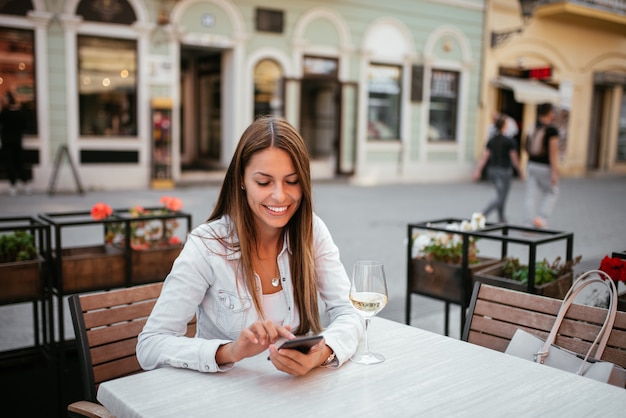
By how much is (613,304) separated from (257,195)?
1.27 metres

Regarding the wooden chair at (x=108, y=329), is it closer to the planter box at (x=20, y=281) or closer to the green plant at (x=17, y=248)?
the planter box at (x=20, y=281)

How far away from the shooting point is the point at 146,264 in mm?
3908

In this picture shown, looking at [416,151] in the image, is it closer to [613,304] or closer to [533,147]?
[533,147]

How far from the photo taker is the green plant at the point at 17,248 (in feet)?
11.5

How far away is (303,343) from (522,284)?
207 centimetres

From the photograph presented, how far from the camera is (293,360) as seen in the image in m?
1.69

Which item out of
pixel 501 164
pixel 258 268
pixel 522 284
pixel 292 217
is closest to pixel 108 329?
pixel 258 268

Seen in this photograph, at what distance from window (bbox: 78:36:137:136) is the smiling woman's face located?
1099cm

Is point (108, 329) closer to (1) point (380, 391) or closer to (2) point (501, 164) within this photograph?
(1) point (380, 391)

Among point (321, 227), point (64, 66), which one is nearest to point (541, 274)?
point (321, 227)

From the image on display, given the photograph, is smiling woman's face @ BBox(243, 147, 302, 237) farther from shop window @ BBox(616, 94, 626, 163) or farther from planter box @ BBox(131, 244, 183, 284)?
shop window @ BBox(616, 94, 626, 163)

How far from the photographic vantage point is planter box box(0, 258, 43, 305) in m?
3.34

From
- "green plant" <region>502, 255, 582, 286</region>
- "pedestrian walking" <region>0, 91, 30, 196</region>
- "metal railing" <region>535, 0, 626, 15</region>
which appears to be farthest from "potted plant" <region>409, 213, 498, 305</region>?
"metal railing" <region>535, 0, 626, 15</region>

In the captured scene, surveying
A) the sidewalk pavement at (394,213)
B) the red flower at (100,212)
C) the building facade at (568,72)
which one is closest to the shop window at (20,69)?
the sidewalk pavement at (394,213)
